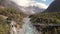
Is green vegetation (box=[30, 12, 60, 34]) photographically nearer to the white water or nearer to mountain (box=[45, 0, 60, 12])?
the white water

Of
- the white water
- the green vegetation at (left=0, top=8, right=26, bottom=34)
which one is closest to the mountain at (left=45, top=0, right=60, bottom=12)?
the green vegetation at (left=0, top=8, right=26, bottom=34)

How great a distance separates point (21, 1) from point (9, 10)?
3.05 meters

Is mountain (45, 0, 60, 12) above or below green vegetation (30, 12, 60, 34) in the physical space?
above

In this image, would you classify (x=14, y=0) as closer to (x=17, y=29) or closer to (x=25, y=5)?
(x=25, y=5)

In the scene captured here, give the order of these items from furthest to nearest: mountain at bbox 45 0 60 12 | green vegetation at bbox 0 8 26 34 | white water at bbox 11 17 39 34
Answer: mountain at bbox 45 0 60 12
white water at bbox 11 17 39 34
green vegetation at bbox 0 8 26 34

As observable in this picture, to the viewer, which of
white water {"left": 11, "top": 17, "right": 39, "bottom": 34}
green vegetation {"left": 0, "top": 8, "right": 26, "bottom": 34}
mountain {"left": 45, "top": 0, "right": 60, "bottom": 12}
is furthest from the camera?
mountain {"left": 45, "top": 0, "right": 60, "bottom": 12}

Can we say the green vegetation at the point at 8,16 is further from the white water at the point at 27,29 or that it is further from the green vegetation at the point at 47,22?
the green vegetation at the point at 47,22

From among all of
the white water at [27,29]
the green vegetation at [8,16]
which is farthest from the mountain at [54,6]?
the white water at [27,29]

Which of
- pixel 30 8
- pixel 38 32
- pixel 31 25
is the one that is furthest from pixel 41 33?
pixel 30 8

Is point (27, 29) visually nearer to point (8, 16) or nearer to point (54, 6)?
point (8, 16)

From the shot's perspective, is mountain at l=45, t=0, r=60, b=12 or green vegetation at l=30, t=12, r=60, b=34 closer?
green vegetation at l=30, t=12, r=60, b=34

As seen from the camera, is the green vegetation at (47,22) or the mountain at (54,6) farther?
the mountain at (54,6)

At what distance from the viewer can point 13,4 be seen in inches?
398

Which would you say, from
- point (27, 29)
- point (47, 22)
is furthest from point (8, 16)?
point (47, 22)
